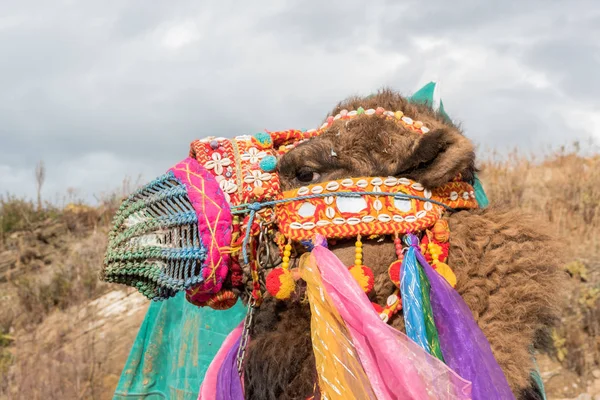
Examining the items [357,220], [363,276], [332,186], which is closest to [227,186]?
[332,186]

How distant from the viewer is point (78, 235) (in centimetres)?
922

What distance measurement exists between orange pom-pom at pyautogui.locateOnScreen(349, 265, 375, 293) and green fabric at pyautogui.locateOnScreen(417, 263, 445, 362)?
174mm

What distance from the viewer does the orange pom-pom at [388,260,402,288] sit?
192cm

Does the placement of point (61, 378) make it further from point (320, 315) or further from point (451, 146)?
point (451, 146)

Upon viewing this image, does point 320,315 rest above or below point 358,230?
below

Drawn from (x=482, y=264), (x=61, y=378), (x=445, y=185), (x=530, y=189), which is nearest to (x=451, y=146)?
(x=445, y=185)

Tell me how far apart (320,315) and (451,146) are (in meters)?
0.77

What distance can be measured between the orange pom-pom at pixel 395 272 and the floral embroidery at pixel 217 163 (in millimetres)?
716

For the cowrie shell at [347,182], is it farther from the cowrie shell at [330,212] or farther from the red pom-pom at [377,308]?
the red pom-pom at [377,308]

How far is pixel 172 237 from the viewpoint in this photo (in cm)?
193

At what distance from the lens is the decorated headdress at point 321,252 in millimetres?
1762

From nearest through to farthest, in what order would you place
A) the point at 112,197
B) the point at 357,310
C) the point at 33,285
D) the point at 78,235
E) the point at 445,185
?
the point at 357,310, the point at 445,185, the point at 33,285, the point at 78,235, the point at 112,197

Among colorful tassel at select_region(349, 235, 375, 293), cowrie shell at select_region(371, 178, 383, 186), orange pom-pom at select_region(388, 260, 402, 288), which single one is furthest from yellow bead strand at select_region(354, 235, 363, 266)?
cowrie shell at select_region(371, 178, 383, 186)

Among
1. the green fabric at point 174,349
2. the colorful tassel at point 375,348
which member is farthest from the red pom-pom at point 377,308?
the green fabric at point 174,349
